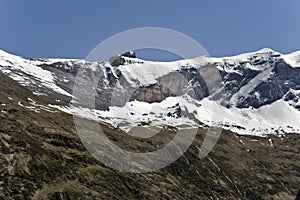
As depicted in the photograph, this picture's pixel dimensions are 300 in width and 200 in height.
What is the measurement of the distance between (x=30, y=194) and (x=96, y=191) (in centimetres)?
2492

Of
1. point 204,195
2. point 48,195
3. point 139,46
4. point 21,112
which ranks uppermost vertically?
point 139,46

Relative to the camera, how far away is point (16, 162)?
13725cm

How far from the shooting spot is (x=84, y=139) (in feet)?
639

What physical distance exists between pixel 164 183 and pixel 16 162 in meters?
61.1

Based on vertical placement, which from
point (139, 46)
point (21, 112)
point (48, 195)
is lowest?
point (48, 195)

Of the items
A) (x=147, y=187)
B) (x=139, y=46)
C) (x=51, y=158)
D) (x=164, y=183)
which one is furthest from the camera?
(x=164, y=183)

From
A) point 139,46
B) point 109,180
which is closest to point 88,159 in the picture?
point 109,180

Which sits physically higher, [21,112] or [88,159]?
[21,112]

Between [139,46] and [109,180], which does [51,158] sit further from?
[139,46]

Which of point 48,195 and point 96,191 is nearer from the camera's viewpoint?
point 48,195

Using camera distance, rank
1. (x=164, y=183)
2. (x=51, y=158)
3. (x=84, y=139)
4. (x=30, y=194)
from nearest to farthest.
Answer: (x=30, y=194)
(x=51, y=158)
(x=164, y=183)
(x=84, y=139)

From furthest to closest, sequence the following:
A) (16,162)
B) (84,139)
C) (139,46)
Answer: (84,139), (16,162), (139,46)

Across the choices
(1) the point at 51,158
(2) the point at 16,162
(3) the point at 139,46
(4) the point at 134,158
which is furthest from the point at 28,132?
(3) the point at 139,46

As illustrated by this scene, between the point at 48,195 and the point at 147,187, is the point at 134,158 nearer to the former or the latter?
the point at 147,187
